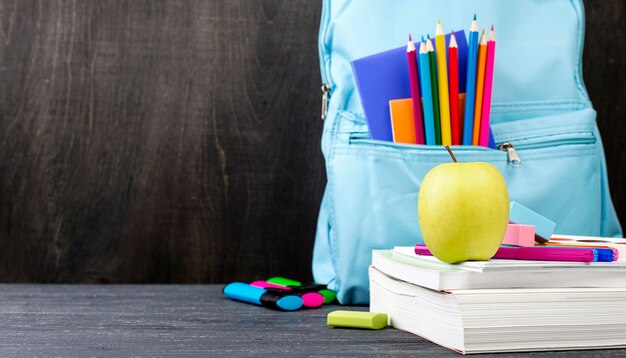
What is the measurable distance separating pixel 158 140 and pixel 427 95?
385 mm

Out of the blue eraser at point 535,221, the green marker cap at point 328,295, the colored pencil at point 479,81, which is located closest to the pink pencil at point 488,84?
the colored pencil at point 479,81

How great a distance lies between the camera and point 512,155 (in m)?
0.80

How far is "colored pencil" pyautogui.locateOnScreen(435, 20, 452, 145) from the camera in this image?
759mm

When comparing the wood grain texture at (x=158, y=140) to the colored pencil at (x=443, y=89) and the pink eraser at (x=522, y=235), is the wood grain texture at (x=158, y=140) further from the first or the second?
the pink eraser at (x=522, y=235)

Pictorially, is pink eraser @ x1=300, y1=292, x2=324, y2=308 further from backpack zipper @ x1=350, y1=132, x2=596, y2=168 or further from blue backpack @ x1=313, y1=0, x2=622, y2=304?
backpack zipper @ x1=350, y1=132, x2=596, y2=168

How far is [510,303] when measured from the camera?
0.55 meters

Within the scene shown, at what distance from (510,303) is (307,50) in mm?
548

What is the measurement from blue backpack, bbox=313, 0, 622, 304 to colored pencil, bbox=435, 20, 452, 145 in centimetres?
2

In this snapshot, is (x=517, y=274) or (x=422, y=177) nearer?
(x=517, y=274)

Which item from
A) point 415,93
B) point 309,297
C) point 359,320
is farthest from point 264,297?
point 415,93

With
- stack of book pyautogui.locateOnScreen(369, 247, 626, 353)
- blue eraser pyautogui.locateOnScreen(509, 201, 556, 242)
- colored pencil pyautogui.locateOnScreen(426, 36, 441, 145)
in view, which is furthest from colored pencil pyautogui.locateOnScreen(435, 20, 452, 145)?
stack of book pyautogui.locateOnScreen(369, 247, 626, 353)

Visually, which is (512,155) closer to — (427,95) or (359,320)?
(427,95)

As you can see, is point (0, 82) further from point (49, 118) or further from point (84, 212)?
point (84, 212)

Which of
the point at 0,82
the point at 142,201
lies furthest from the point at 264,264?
the point at 0,82
